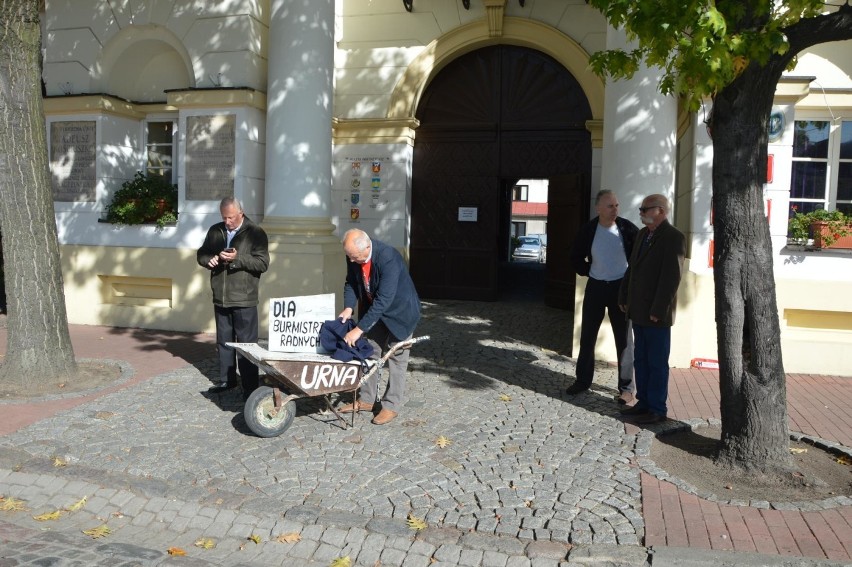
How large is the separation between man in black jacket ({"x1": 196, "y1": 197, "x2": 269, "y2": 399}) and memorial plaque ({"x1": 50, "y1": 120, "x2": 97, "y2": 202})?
16.4ft

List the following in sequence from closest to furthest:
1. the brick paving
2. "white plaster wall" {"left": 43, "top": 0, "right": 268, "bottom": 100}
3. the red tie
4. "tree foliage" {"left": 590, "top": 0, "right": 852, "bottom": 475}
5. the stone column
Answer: the brick paving → "tree foliage" {"left": 590, "top": 0, "right": 852, "bottom": 475} → the red tie → the stone column → "white plaster wall" {"left": 43, "top": 0, "right": 268, "bottom": 100}

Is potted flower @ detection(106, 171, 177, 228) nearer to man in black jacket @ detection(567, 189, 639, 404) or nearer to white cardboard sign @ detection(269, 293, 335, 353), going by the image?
white cardboard sign @ detection(269, 293, 335, 353)

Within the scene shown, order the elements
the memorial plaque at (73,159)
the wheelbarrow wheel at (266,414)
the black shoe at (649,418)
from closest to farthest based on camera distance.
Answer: the wheelbarrow wheel at (266,414), the black shoe at (649,418), the memorial plaque at (73,159)

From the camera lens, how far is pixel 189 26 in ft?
34.2

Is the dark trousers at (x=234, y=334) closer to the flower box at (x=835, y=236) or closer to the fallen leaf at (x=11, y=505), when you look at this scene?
the fallen leaf at (x=11, y=505)

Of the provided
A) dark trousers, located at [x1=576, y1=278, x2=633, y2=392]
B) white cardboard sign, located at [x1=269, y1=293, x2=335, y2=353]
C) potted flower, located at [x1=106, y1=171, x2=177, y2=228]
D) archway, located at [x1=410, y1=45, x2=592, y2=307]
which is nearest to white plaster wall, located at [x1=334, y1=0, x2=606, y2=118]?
archway, located at [x1=410, y1=45, x2=592, y2=307]

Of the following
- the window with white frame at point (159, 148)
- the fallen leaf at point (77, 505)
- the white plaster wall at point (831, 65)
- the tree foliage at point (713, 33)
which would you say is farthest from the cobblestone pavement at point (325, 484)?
the window with white frame at point (159, 148)

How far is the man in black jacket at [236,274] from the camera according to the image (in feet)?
22.0

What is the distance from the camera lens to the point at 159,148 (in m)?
11.4

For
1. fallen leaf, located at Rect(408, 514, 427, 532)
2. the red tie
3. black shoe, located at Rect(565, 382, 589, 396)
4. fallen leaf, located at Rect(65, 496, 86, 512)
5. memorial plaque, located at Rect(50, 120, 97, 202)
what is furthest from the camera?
memorial plaque, located at Rect(50, 120, 97, 202)

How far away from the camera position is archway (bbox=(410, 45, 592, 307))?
12.3 meters

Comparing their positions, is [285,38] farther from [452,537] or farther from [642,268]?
[452,537]

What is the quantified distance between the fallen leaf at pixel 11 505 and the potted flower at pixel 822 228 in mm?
7954

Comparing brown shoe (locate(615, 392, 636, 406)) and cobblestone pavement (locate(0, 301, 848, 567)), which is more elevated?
brown shoe (locate(615, 392, 636, 406))
